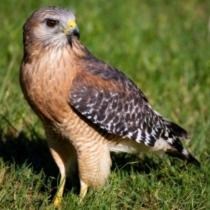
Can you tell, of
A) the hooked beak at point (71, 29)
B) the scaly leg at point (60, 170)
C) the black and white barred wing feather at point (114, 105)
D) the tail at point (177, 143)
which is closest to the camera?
the hooked beak at point (71, 29)

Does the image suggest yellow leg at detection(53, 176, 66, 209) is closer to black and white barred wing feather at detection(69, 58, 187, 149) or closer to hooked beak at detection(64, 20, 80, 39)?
black and white barred wing feather at detection(69, 58, 187, 149)

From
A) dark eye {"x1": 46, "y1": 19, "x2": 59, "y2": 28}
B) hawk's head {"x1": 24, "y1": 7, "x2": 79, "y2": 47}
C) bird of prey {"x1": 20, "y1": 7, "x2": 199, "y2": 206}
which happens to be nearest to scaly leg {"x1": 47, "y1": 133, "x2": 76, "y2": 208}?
bird of prey {"x1": 20, "y1": 7, "x2": 199, "y2": 206}

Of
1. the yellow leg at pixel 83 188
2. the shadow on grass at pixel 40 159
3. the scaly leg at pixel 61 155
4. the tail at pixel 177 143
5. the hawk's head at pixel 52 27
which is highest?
the hawk's head at pixel 52 27

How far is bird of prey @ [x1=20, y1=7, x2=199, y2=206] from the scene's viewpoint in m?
6.84

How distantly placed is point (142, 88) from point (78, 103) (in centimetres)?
319

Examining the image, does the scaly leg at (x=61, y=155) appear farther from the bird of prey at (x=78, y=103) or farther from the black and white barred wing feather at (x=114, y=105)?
the black and white barred wing feather at (x=114, y=105)

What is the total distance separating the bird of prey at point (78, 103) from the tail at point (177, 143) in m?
0.01

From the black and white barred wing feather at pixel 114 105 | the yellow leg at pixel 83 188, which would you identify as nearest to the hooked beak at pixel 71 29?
the black and white barred wing feather at pixel 114 105

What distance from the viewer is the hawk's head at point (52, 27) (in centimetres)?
679

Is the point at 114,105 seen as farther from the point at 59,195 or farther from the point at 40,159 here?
the point at 40,159

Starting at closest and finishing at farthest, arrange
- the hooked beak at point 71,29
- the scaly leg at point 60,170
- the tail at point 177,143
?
the hooked beak at point 71,29 < the scaly leg at point 60,170 < the tail at point 177,143

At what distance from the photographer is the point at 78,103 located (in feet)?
22.7

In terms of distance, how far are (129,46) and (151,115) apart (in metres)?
3.30

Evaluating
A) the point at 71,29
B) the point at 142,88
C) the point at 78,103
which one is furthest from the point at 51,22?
the point at 142,88
